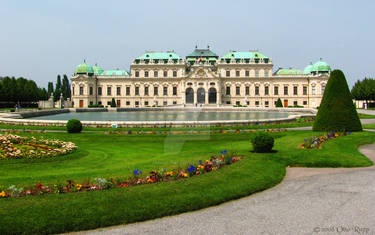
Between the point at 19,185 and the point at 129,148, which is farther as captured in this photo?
the point at 129,148

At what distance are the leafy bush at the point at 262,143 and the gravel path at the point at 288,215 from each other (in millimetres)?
4308

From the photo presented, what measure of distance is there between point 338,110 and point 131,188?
18.2 m

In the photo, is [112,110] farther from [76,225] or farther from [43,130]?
[76,225]

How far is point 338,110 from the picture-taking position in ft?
72.9

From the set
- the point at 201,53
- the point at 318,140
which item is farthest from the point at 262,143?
the point at 201,53

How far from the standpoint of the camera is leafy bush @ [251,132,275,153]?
14.9 meters

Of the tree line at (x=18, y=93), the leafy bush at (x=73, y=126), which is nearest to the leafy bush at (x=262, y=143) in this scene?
A: the leafy bush at (x=73, y=126)

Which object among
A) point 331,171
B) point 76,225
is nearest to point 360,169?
point 331,171

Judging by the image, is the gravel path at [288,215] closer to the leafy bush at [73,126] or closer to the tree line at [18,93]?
the leafy bush at [73,126]

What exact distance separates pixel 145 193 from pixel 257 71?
87365mm

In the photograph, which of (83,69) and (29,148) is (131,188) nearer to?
(29,148)

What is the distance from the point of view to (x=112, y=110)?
71.6 meters

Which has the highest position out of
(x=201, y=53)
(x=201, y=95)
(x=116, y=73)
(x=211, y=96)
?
(x=201, y=53)

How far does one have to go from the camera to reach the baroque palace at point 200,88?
9106cm
